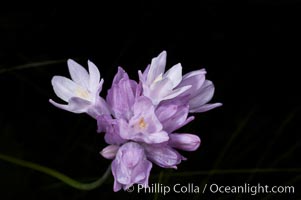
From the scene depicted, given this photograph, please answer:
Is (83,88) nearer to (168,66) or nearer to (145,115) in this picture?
(145,115)

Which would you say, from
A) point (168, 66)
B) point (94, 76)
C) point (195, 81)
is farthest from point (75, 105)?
point (168, 66)

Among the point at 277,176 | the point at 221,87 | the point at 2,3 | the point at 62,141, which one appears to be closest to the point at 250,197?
the point at 277,176

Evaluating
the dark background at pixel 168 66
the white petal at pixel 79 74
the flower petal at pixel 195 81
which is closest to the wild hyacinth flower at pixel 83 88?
the white petal at pixel 79 74

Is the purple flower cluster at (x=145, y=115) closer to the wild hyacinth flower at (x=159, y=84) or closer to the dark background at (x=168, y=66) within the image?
the wild hyacinth flower at (x=159, y=84)

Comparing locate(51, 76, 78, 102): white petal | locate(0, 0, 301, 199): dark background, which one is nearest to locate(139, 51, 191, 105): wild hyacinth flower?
locate(51, 76, 78, 102): white petal

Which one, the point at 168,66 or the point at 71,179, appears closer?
the point at 71,179

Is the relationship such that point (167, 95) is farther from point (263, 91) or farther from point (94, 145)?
point (263, 91)

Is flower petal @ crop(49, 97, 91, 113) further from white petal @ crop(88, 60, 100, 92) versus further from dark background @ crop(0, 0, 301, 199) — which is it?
dark background @ crop(0, 0, 301, 199)
